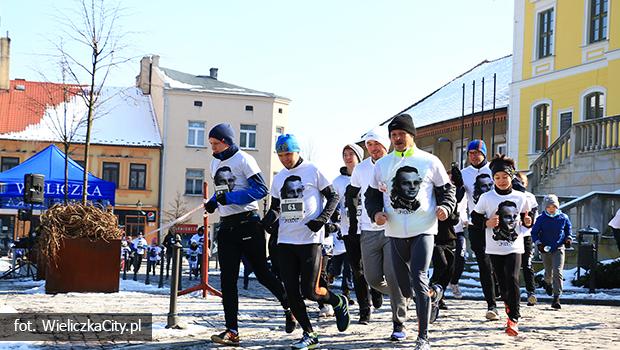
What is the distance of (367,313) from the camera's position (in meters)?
9.64

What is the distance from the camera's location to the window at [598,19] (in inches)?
A: 1163

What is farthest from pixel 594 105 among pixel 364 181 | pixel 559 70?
pixel 364 181

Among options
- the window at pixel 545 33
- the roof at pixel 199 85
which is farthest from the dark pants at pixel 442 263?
the roof at pixel 199 85

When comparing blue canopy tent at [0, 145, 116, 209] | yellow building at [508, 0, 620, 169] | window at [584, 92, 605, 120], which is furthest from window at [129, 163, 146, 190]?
window at [584, 92, 605, 120]

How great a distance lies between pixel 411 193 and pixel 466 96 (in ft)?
125

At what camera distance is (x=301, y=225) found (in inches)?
310

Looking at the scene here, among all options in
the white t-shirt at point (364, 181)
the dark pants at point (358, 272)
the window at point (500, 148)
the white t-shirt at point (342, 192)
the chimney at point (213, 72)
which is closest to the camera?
the white t-shirt at point (364, 181)

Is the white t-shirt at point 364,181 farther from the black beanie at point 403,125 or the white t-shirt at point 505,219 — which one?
the white t-shirt at point 505,219

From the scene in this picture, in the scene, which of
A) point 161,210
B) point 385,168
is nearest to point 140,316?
point 385,168

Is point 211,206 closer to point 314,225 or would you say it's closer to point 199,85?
point 314,225

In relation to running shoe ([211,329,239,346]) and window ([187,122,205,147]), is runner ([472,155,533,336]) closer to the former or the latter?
running shoe ([211,329,239,346])

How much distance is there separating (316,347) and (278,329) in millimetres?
1753

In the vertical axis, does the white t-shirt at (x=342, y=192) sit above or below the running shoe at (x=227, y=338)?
above

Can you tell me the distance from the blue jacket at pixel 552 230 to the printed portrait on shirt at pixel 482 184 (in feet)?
8.43
